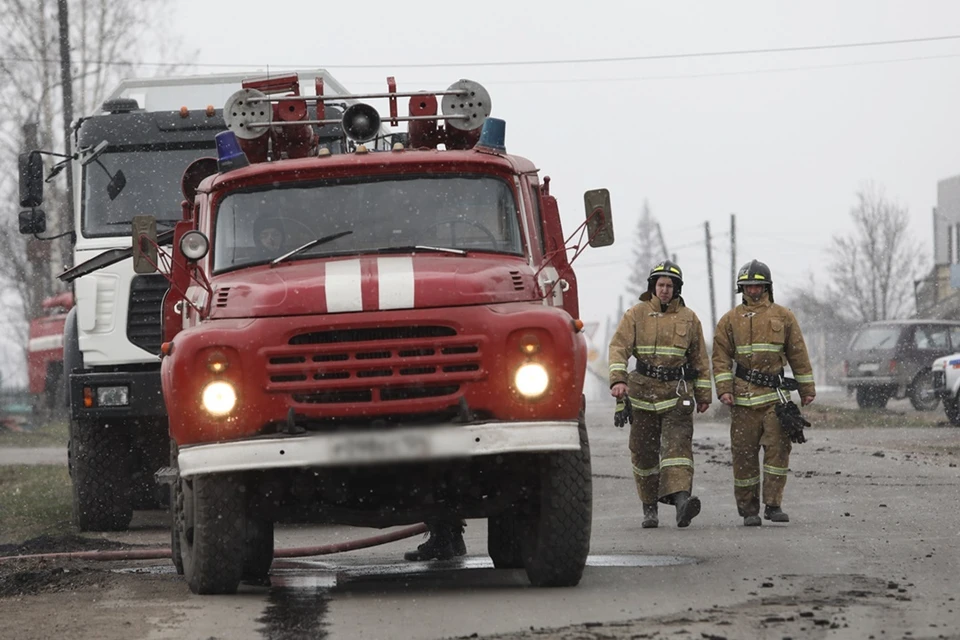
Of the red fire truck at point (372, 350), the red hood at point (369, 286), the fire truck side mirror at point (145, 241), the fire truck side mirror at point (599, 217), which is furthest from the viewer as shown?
the fire truck side mirror at point (599, 217)

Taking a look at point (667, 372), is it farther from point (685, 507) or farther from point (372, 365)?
point (372, 365)

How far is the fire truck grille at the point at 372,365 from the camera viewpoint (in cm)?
810

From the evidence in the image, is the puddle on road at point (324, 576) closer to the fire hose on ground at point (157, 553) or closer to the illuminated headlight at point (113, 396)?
the fire hose on ground at point (157, 553)

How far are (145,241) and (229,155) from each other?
2.31 ft

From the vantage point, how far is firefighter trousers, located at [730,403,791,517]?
1232 cm

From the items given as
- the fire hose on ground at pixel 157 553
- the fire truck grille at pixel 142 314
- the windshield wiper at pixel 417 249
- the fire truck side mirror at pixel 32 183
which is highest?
the fire truck side mirror at pixel 32 183

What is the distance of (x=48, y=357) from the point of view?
1455 inches

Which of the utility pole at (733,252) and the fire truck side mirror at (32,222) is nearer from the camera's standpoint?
the fire truck side mirror at (32,222)

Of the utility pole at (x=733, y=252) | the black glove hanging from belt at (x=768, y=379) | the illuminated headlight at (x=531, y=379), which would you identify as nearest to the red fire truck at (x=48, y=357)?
the black glove hanging from belt at (x=768, y=379)

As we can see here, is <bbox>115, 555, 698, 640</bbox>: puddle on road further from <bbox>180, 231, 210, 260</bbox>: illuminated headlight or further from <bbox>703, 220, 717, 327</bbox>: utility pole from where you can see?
<bbox>703, 220, 717, 327</bbox>: utility pole

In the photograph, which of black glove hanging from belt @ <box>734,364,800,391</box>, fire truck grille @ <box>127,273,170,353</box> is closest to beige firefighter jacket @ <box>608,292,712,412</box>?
black glove hanging from belt @ <box>734,364,800,391</box>

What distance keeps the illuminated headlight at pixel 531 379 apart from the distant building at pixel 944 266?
54.9 meters

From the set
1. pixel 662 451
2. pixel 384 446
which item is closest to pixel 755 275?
pixel 662 451

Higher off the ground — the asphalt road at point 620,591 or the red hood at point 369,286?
the red hood at point 369,286
